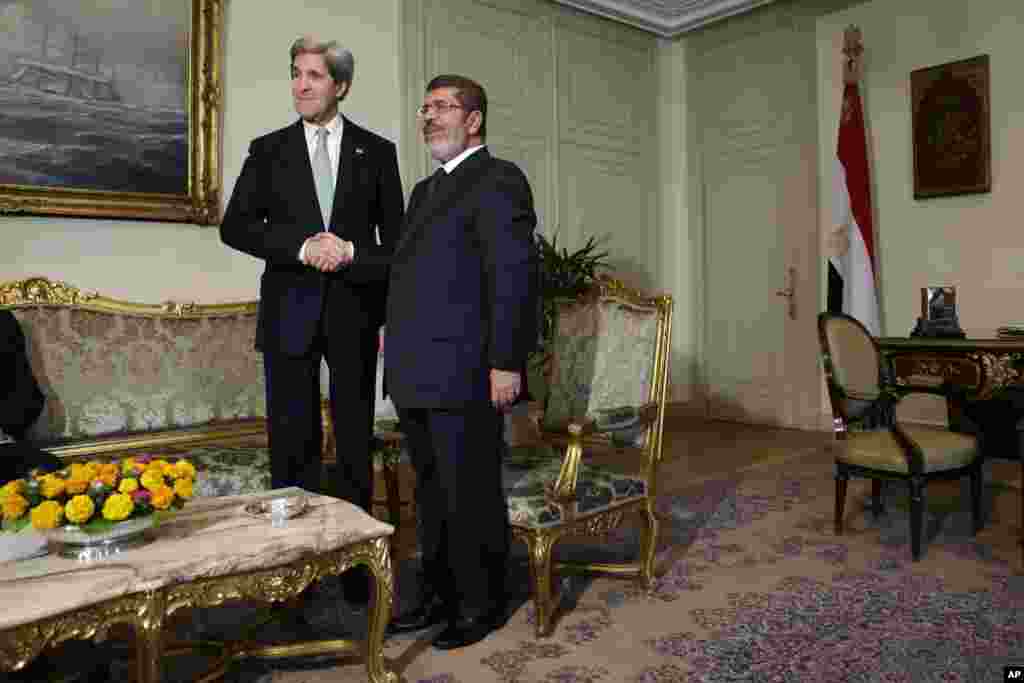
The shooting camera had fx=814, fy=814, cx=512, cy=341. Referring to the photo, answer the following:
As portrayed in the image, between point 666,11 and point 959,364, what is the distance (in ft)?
13.1

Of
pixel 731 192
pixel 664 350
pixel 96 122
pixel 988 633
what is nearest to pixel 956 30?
pixel 731 192

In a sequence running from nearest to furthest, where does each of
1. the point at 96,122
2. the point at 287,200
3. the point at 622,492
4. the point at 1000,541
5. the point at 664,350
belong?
the point at 287,200 → the point at 622,492 → the point at 664,350 → the point at 1000,541 → the point at 96,122

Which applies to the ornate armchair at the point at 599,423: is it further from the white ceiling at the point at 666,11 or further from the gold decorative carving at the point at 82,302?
the white ceiling at the point at 666,11

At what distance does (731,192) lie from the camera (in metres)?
6.38

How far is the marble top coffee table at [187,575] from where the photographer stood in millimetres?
1390

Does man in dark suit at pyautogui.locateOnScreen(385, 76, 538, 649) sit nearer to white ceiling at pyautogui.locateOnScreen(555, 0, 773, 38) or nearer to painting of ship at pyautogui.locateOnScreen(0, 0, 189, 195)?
painting of ship at pyautogui.locateOnScreen(0, 0, 189, 195)

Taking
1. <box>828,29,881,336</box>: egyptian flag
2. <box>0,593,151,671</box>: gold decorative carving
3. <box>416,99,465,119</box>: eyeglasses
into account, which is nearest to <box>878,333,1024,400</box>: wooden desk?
<box>828,29,881,336</box>: egyptian flag

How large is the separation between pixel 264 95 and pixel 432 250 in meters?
2.61

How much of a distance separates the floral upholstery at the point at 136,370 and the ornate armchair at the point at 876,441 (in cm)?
250

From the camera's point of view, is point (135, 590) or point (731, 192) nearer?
point (135, 590)

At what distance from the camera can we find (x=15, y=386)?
2785mm

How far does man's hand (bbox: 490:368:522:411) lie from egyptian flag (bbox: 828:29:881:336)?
374cm

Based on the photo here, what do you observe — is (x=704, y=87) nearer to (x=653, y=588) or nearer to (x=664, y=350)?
(x=664, y=350)

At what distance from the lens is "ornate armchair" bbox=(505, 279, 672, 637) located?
7.80 feet
